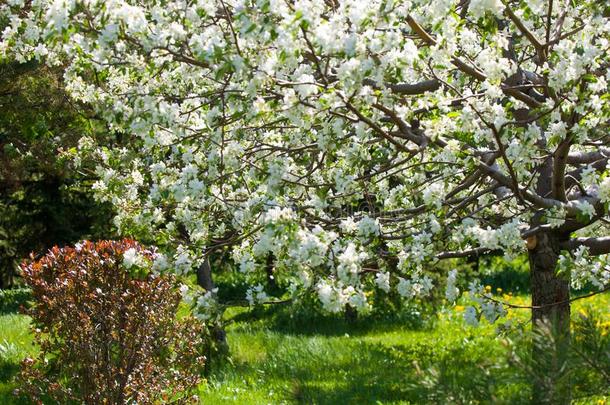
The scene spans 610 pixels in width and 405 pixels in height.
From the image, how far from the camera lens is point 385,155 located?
203 inches

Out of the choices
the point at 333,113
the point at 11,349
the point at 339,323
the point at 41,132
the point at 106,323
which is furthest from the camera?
the point at 339,323

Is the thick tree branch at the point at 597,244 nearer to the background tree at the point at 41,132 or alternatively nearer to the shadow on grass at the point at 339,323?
the background tree at the point at 41,132

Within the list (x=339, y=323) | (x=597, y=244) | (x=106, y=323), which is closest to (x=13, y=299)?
(x=339, y=323)

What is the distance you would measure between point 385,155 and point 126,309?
237 centimetres

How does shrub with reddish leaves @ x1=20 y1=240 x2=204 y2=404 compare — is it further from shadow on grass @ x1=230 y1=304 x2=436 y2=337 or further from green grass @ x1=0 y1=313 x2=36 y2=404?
shadow on grass @ x1=230 y1=304 x2=436 y2=337

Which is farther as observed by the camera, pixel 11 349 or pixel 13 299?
pixel 13 299

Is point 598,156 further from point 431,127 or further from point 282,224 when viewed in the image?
point 282,224

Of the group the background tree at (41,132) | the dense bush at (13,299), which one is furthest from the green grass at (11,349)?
the dense bush at (13,299)

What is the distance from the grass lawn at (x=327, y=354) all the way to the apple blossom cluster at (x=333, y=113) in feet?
4.33

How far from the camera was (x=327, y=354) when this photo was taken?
8.96m

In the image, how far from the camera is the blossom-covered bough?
12.6ft

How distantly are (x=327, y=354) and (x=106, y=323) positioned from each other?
3.36 m

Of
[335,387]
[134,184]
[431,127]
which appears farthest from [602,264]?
[335,387]

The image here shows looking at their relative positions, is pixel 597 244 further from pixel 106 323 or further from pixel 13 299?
pixel 13 299
